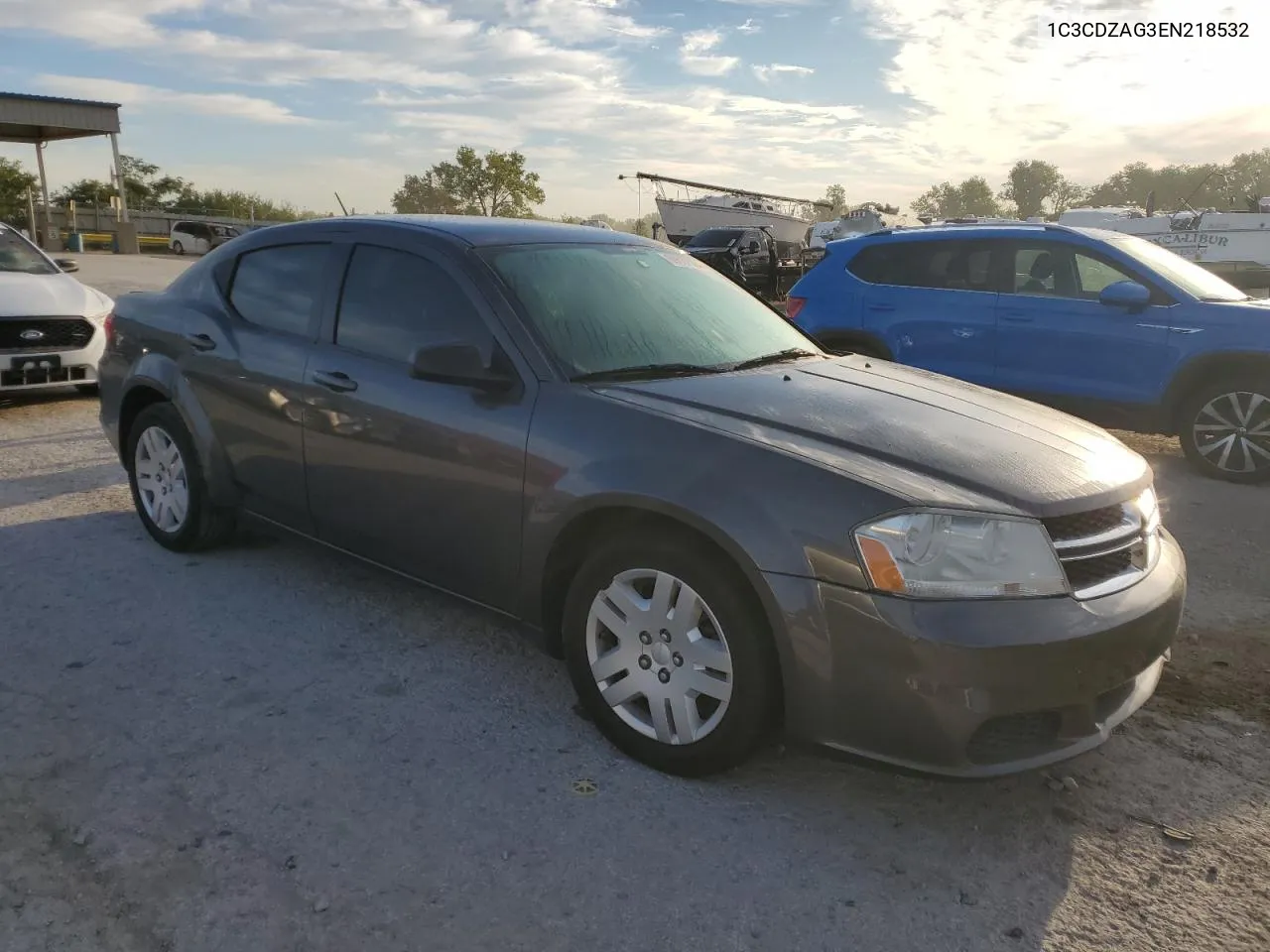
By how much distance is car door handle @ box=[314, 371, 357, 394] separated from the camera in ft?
12.5

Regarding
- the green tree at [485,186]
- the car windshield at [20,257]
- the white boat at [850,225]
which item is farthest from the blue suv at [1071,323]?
the green tree at [485,186]

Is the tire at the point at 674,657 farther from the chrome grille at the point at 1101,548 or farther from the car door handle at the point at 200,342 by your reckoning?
the car door handle at the point at 200,342

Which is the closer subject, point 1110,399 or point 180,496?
point 180,496

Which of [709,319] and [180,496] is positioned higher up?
[709,319]

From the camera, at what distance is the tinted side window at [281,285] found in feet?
13.6

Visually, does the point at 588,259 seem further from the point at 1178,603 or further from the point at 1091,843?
the point at 1091,843

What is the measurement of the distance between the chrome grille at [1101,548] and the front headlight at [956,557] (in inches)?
3.3

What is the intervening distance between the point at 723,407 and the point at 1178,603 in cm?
146

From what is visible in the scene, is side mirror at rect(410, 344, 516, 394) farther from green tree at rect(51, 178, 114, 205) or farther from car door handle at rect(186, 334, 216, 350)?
green tree at rect(51, 178, 114, 205)

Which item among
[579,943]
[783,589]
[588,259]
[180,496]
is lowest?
[579,943]

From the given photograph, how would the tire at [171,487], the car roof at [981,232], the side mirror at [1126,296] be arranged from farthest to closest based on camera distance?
1. the car roof at [981,232]
2. the side mirror at [1126,296]
3. the tire at [171,487]

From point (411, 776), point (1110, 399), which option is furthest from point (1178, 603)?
point (1110, 399)

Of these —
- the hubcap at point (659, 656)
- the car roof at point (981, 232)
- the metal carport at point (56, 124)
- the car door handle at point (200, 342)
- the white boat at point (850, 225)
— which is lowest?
the hubcap at point (659, 656)

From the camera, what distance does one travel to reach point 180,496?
15.6 ft
